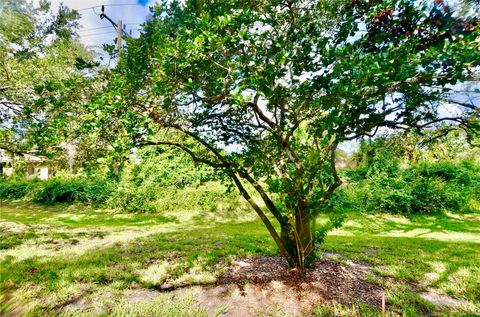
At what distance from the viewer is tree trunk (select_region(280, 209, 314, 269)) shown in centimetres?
425

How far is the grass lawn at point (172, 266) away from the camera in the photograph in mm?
3416

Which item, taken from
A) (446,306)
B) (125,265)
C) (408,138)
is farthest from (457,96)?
(125,265)

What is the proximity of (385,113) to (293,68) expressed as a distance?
53.1 inches

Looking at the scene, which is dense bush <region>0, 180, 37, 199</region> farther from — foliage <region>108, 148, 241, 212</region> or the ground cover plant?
the ground cover plant

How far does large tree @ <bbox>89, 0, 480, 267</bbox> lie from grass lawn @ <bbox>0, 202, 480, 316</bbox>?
60.1 inches

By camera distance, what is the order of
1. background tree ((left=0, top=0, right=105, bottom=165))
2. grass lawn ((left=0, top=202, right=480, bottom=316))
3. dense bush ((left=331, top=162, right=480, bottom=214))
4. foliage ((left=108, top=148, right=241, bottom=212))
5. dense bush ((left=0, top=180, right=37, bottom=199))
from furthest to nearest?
dense bush ((left=0, top=180, right=37, bottom=199)) < foliage ((left=108, top=148, right=241, bottom=212)) < dense bush ((left=331, top=162, right=480, bottom=214)) < background tree ((left=0, top=0, right=105, bottom=165)) < grass lawn ((left=0, top=202, right=480, bottom=316))

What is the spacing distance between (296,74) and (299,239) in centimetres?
258

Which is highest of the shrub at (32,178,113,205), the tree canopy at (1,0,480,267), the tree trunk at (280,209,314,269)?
the tree canopy at (1,0,480,267)

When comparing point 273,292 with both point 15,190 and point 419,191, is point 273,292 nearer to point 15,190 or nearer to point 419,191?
point 419,191

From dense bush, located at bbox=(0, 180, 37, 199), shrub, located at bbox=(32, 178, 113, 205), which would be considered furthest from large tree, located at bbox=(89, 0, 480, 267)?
dense bush, located at bbox=(0, 180, 37, 199)

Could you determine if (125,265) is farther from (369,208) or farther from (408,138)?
(369,208)

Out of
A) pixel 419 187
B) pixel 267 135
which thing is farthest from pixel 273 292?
pixel 419 187

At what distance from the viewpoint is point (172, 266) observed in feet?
15.9

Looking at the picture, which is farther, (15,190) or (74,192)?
(15,190)
